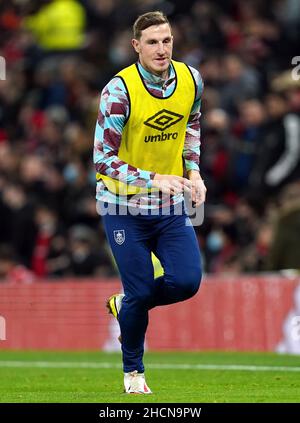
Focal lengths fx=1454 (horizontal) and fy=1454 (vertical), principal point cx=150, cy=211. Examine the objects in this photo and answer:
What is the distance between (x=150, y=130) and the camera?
1053cm

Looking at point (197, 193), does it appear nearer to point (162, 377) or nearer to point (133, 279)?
point (133, 279)

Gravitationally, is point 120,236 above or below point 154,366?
above

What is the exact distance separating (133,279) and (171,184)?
30.3 inches

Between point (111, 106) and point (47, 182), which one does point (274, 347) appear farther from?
point (111, 106)

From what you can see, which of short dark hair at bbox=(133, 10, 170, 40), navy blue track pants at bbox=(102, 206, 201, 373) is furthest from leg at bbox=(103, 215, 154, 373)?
short dark hair at bbox=(133, 10, 170, 40)

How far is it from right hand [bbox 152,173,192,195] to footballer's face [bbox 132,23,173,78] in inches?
31.7

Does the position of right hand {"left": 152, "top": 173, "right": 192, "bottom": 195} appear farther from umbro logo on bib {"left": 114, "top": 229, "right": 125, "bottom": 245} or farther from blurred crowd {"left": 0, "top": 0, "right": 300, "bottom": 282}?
blurred crowd {"left": 0, "top": 0, "right": 300, "bottom": 282}

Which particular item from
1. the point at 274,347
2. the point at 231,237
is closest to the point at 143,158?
the point at 274,347

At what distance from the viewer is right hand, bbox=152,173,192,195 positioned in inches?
403

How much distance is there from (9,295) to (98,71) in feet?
18.0

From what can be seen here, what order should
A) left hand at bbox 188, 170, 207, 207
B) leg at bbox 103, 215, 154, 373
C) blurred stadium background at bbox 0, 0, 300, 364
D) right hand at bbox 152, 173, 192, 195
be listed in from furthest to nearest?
blurred stadium background at bbox 0, 0, 300, 364
leg at bbox 103, 215, 154, 373
left hand at bbox 188, 170, 207, 207
right hand at bbox 152, 173, 192, 195

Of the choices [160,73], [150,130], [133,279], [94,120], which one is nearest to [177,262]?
[133,279]

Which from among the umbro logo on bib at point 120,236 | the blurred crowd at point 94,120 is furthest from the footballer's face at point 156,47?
the blurred crowd at point 94,120

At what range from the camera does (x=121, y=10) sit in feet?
79.0
